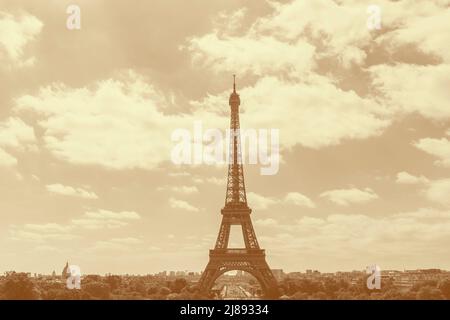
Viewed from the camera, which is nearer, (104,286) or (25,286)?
(25,286)
